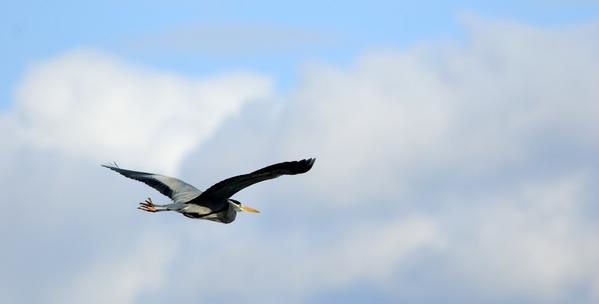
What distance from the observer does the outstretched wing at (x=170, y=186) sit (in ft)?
128

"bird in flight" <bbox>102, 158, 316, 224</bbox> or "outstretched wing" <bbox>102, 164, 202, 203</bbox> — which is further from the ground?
"outstretched wing" <bbox>102, 164, 202, 203</bbox>

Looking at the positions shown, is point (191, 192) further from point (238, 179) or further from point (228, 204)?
point (238, 179)

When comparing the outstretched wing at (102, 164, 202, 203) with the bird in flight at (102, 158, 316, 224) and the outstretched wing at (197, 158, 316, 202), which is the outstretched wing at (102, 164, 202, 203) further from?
the outstretched wing at (197, 158, 316, 202)

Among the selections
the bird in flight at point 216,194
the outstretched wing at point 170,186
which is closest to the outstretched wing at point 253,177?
the bird in flight at point 216,194

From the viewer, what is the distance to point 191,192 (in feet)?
130

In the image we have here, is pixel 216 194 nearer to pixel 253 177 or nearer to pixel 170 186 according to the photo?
pixel 253 177

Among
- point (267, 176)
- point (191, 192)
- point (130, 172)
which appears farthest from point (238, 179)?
point (130, 172)

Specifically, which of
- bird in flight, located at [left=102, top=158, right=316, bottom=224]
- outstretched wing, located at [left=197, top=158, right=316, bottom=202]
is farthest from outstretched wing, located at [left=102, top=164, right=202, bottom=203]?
outstretched wing, located at [left=197, top=158, right=316, bottom=202]

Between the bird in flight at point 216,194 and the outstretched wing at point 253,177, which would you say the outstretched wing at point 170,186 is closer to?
the bird in flight at point 216,194

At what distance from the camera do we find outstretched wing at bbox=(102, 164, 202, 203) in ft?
128

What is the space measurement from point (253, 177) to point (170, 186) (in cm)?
680

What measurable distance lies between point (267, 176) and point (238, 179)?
4.25 feet

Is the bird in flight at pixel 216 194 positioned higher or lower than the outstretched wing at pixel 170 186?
lower

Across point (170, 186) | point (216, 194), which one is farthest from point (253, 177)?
point (170, 186)
